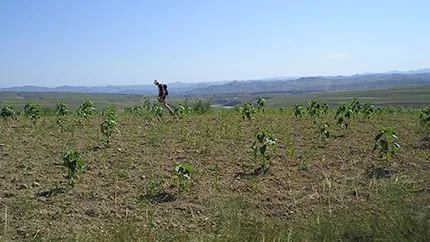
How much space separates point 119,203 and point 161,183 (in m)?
0.91

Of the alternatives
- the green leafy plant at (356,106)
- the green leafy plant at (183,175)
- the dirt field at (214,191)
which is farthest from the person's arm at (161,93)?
the green leafy plant at (183,175)

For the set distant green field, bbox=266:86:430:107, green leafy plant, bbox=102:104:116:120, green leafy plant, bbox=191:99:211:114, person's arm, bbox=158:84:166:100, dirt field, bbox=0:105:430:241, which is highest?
person's arm, bbox=158:84:166:100

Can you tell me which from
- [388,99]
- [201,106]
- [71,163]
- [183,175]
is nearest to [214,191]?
[183,175]

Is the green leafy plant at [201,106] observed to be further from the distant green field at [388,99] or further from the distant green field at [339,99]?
the distant green field at [388,99]

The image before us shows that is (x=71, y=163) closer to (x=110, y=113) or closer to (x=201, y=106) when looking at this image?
(x=110, y=113)

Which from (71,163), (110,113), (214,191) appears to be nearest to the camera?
(214,191)

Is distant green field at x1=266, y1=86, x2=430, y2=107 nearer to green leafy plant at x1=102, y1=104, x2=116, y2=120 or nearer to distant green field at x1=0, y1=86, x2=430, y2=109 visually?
distant green field at x1=0, y1=86, x2=430, y2=109

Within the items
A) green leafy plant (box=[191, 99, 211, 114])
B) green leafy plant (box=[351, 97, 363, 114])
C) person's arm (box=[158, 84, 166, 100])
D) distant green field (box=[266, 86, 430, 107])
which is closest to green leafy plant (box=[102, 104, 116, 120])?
person's arm (box=[158, 84, 166, 100])

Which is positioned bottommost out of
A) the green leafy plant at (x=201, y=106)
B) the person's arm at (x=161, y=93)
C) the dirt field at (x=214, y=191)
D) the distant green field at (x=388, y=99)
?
the distant green field at (x=388, y=99)

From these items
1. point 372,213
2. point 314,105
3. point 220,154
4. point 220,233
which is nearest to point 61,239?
point 220,233

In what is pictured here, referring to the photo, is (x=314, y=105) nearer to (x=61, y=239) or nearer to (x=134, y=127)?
(x=134, y=127)

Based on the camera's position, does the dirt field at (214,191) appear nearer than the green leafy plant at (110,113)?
Yes

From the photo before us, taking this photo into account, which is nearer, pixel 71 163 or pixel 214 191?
pixel 214 191

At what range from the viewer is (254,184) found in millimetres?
6910
